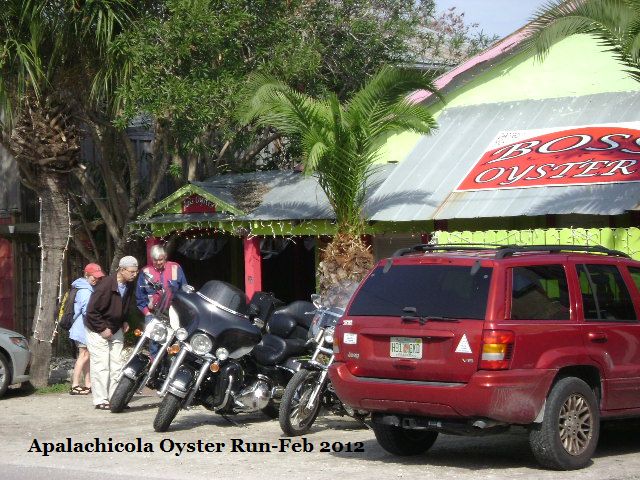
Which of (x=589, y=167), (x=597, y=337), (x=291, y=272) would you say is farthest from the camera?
(x=291, y=272)

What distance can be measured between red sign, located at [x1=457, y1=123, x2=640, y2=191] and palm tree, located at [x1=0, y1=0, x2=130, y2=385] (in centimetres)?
566

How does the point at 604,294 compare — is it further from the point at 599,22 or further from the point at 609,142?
the point at 609,142

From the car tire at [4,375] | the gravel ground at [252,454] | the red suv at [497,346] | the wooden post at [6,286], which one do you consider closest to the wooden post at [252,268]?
the car tire at [4,375]

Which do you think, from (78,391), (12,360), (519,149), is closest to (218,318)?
(78,391)

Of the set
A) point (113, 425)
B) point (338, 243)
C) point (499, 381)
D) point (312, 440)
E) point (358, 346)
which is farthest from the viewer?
point (338, 243)

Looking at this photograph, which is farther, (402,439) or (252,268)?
(252,268)

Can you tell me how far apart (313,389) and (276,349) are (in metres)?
1.23

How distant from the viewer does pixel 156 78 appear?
16641mm

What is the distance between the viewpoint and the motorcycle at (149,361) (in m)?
A: 12.4

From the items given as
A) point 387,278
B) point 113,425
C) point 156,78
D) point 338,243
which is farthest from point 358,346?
point 156,78

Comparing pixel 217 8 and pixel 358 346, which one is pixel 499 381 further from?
pixel 217 8

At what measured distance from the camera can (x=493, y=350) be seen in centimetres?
873

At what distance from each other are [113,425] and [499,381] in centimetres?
549

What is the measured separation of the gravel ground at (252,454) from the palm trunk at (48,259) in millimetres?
2944
